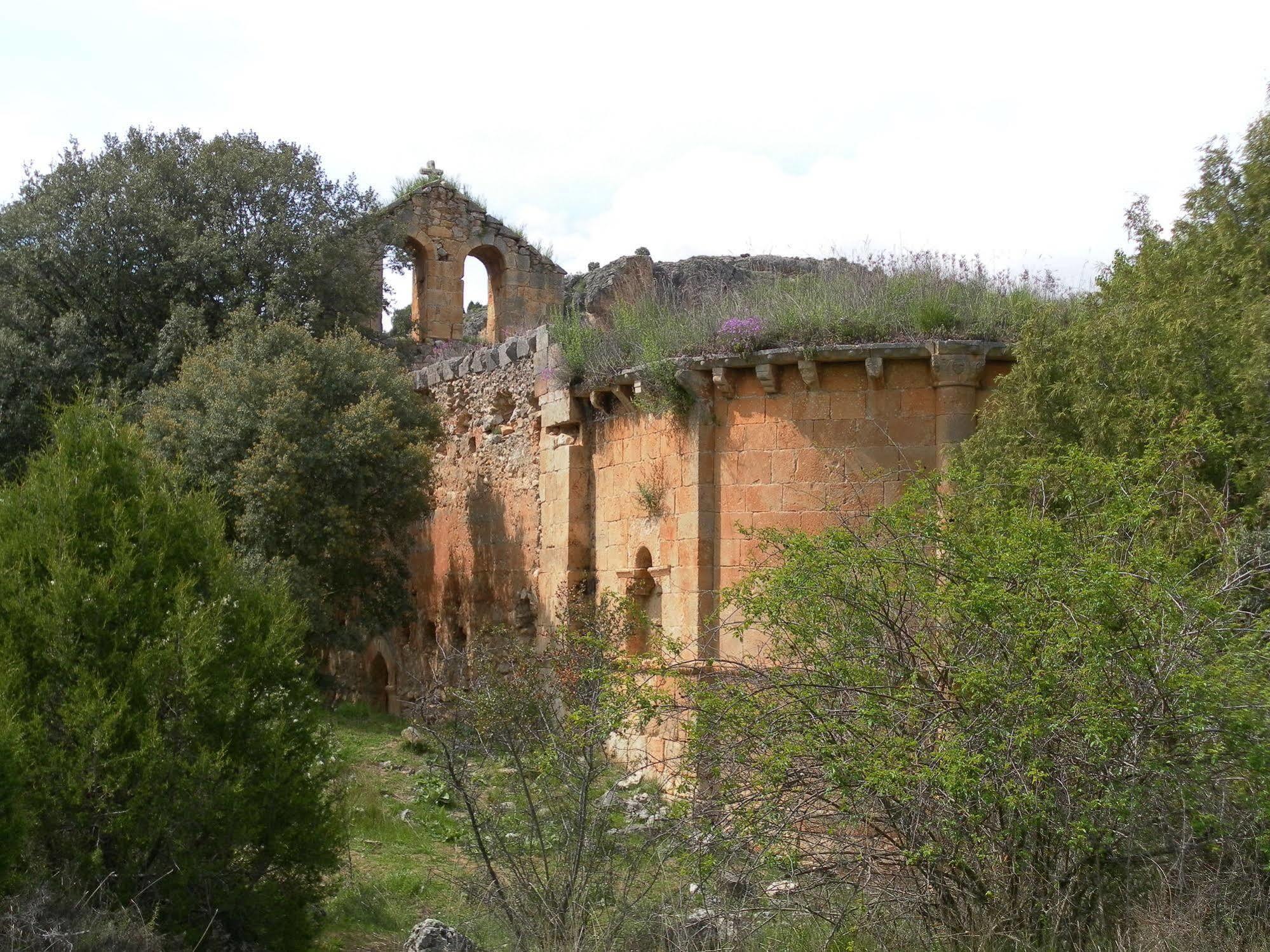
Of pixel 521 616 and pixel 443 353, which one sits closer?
pixel 521 616

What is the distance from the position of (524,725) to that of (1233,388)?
14.5ft

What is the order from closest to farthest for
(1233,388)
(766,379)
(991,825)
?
(991,825) → (1233,388) → (766,379)

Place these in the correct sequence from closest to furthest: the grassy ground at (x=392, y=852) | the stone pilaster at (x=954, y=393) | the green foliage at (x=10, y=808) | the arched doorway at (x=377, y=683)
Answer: the green foliage at (x=10, y=808) < the grassy ground at (x=392, y=852) < the stone pilaster at (x=954, y=393) < the arched doorway at (x=377, y=683)

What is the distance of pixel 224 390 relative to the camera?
13.0 metres

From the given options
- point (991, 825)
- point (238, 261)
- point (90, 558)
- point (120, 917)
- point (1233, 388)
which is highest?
point (238, 261)

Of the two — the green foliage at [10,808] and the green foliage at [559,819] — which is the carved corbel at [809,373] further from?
the green foliage at [10,808]

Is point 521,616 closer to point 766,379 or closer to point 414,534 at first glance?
point 414,534

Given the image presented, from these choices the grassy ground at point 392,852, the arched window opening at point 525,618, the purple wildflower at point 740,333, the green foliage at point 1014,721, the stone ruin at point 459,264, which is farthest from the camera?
the stone ruin at point 459,264

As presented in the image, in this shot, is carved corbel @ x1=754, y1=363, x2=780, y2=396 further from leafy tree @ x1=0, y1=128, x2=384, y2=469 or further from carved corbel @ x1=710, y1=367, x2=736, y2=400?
leafy tree @ x1=0, y1=128, x2=384, y2=469

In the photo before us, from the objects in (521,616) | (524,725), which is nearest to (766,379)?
(524,725)

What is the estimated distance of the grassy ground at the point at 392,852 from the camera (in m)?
7.69

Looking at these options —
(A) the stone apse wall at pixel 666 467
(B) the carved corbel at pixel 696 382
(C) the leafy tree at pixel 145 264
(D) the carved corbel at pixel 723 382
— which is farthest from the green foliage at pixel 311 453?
(D) the carved corbel at pixel 723 382

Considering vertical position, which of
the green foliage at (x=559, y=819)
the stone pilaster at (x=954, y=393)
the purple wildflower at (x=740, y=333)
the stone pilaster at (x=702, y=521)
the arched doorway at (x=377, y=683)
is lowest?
the arched doorway at (x=377, y=683)

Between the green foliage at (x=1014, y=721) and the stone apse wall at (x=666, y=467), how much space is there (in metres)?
0.90
